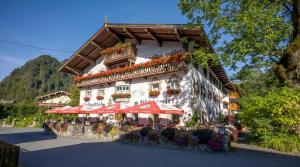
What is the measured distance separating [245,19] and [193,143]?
7736mm

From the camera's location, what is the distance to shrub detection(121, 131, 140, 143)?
14742 mm

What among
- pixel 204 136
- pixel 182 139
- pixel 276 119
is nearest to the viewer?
pixel 276 119

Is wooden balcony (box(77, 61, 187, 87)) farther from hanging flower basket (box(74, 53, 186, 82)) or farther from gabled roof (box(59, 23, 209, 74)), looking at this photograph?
gabled roof (box(59, 23, 209, 74))

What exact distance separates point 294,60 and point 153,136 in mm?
9199

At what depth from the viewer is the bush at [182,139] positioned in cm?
1240

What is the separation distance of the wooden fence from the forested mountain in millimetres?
100506

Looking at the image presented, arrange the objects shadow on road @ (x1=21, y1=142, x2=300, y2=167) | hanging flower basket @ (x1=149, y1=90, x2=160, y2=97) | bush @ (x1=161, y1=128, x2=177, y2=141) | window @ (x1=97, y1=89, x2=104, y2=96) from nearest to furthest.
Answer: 1. shadow on road @ (x1=21, y1=142, x2=300, y2=167)
2. bush @ (x1=161, y1=128, x2=177, y2=141)
3. hanging flower basket @ (x1=149, y1=90, x2=160, y2=97)
4. window @ (x1=97, y1=89, x2=104, y2=96)

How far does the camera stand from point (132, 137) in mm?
14961

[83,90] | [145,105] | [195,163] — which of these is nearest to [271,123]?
[195,163]

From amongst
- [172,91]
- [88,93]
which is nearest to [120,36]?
[88,93]

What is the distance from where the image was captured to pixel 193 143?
1217 cm

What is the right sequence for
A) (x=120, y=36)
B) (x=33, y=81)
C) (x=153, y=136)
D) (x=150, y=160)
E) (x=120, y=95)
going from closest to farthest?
(x=150, y=160) → (x=153, y=136) → (x=120, y=95) → (x=120, y=36) → (x=33, y=81)

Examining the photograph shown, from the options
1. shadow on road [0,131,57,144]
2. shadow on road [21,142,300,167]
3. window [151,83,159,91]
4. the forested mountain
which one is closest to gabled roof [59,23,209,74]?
window [151,83,159,91]

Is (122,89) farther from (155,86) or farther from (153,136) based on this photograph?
(153,136)
